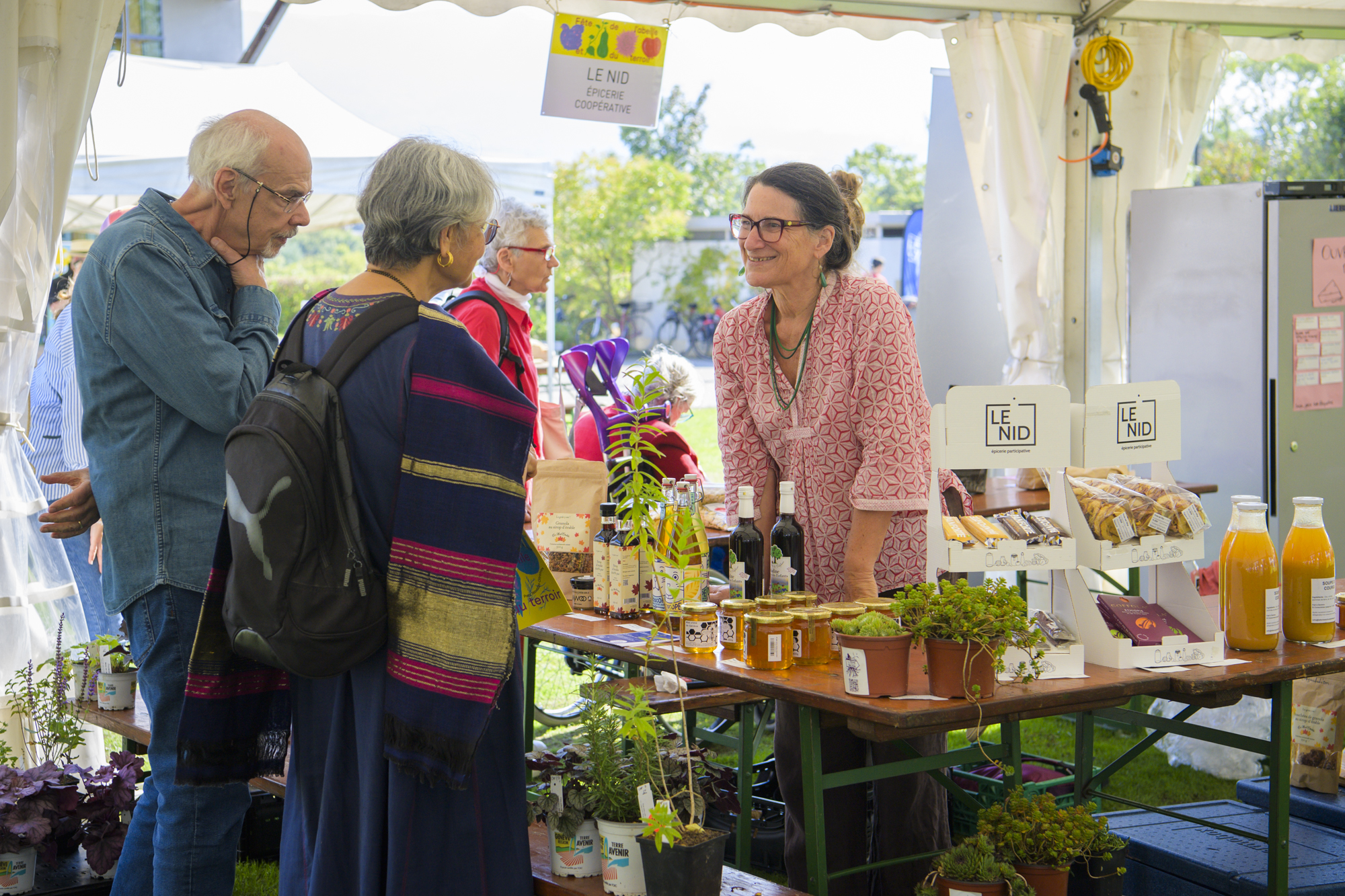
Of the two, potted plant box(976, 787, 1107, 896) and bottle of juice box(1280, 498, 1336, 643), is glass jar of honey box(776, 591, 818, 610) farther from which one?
bottle of juice box(1280, 498, 1336, 643)

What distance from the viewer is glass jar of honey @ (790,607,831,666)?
2047mm

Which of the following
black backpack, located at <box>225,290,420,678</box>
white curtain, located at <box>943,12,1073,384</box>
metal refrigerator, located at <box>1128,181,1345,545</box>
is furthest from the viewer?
white curtain, located at <box>943,12,1073,384</box>

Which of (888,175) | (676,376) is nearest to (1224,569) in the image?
(676,376)

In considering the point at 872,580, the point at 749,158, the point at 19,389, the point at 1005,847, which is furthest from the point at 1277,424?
the point at 749,158

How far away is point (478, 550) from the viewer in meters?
1.61

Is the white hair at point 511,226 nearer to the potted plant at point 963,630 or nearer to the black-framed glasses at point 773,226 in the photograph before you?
the black-framed glasses at point 773,226

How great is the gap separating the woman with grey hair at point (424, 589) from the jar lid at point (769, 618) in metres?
0.49

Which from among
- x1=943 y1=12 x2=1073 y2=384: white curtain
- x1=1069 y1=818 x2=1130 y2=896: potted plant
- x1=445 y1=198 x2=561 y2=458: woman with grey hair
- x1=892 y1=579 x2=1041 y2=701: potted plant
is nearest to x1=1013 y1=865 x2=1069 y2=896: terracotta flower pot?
x1=1069 y1=818 x2=1130 y2=896: potted plant

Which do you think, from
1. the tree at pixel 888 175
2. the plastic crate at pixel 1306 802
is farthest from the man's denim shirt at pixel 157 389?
the tree at pixel 888 175

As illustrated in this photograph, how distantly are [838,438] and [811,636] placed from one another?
1.69ft

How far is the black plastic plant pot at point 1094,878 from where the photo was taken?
201 cm

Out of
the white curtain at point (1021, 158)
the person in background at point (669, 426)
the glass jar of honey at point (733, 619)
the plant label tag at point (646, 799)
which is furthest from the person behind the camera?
the white curtain at point (1021, 158)

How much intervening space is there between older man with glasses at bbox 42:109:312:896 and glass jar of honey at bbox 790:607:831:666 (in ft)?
3.46

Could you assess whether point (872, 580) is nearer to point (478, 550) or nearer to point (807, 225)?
point (807, 225)
